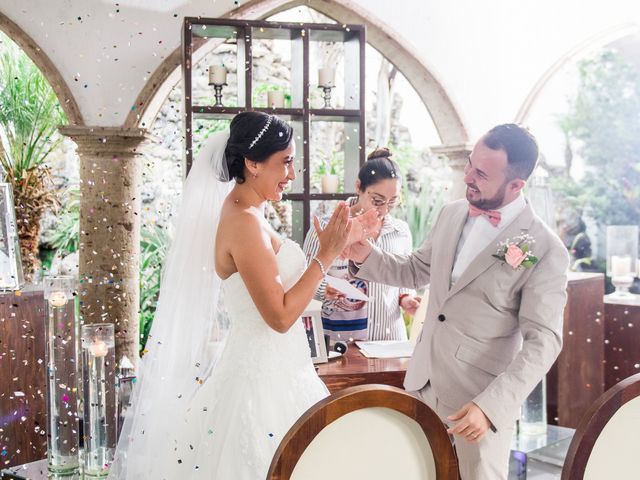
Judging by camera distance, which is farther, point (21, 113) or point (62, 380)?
point (21, 113)

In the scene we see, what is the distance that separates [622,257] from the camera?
175 inches

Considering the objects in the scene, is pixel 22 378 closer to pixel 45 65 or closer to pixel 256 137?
pixel 256 137

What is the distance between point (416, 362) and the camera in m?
2.28

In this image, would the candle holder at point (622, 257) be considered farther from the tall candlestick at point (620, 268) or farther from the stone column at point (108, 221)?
the stone column at point (108, 221)

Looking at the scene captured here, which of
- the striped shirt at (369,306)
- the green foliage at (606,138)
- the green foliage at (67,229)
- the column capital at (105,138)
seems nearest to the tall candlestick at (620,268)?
the striped shirt at (369,306)

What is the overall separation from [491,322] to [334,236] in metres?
0.53

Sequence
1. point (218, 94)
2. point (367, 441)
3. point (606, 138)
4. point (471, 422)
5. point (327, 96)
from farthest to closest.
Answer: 1. point (606, 138)
2. point (327, 96)
3. point (218, 94)
4. point (471, 422)
5. point (367, 441)

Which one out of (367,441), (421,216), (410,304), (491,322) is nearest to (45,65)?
(410,304)

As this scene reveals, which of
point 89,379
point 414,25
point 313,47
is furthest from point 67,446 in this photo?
point 313,47

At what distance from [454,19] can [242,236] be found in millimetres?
4030

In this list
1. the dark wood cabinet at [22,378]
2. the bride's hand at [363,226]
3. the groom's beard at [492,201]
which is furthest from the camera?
the dark wood cabinet at [22,378]

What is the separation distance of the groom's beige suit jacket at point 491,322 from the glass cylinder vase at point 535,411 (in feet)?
4.55

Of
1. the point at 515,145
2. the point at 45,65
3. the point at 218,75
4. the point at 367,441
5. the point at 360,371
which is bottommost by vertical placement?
the point at 360,371

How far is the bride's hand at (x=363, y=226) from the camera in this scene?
2383 mm
